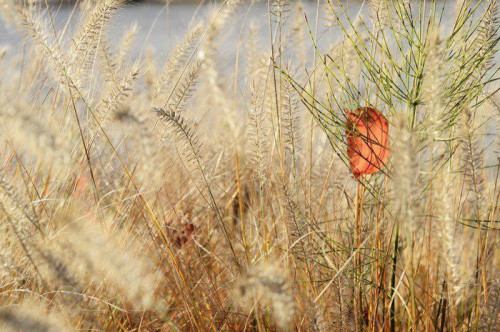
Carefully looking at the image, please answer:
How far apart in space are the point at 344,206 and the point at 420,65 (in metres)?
0.45

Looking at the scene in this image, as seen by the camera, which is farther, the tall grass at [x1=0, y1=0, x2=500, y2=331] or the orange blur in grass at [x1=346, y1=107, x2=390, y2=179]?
the orange blur in grass at [x1=346, y1=107, x2=390, y2=179]

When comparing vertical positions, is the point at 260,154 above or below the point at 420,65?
below

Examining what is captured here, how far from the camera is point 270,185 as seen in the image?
76 centimetres

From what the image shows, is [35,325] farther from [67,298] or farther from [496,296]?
[496,296]

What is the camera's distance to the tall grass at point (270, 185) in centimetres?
54

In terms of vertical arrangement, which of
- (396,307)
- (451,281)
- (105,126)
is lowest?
(396,307)

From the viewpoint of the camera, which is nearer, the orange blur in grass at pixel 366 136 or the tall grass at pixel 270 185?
the tall grass at pixel 270 185

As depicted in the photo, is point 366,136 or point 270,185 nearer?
point 366,136

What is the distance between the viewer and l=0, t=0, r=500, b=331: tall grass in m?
0.54

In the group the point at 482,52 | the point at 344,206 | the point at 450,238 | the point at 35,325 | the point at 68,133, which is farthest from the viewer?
the point at 344,206

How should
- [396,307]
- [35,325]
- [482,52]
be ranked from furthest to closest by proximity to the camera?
[396,307] < [482,52] < [35,325]

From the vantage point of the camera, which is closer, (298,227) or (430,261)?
(298,227)

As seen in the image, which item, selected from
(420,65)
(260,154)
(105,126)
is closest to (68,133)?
(105,126)

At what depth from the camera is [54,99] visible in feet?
3.65
